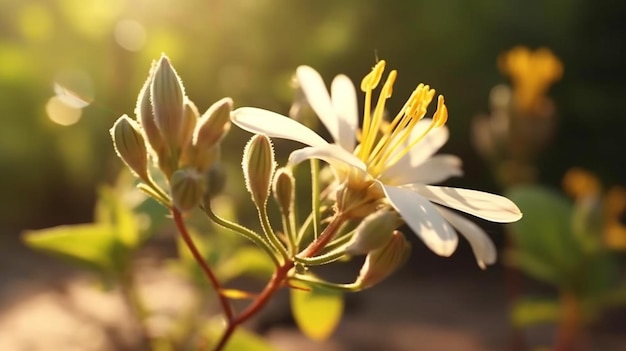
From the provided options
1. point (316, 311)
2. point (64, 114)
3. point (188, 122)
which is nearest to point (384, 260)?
point (188, 122)

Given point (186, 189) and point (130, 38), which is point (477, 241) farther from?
point (130, 38)

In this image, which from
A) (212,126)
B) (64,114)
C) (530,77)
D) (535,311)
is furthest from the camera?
(64,114)

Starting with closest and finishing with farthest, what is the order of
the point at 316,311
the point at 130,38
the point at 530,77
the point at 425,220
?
1. the point at 425,220
2. the point at 316,311
3. the point at 530,77
4. the point at 130,38

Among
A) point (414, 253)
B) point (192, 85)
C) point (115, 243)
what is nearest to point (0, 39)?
point (192, 85)

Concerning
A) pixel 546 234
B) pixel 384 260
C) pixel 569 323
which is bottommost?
pixel 569 323

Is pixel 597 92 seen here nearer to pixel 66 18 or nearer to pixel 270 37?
pixel 270 37

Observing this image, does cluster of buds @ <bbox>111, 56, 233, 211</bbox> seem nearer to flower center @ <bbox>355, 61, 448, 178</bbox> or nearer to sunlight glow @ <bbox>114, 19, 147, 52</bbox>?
flower center @ <bbox>355, 61, 448, 178</bbox>

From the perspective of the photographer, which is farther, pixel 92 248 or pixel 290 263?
pixel 92 248

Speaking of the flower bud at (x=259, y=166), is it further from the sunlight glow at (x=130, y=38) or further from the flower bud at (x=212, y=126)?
the sunlight glow at (x=130, y=38)

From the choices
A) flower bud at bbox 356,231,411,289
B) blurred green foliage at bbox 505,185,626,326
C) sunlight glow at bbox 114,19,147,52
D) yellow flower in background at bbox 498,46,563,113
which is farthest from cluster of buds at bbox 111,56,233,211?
sunlight glow at bbox 114,19,147,52
